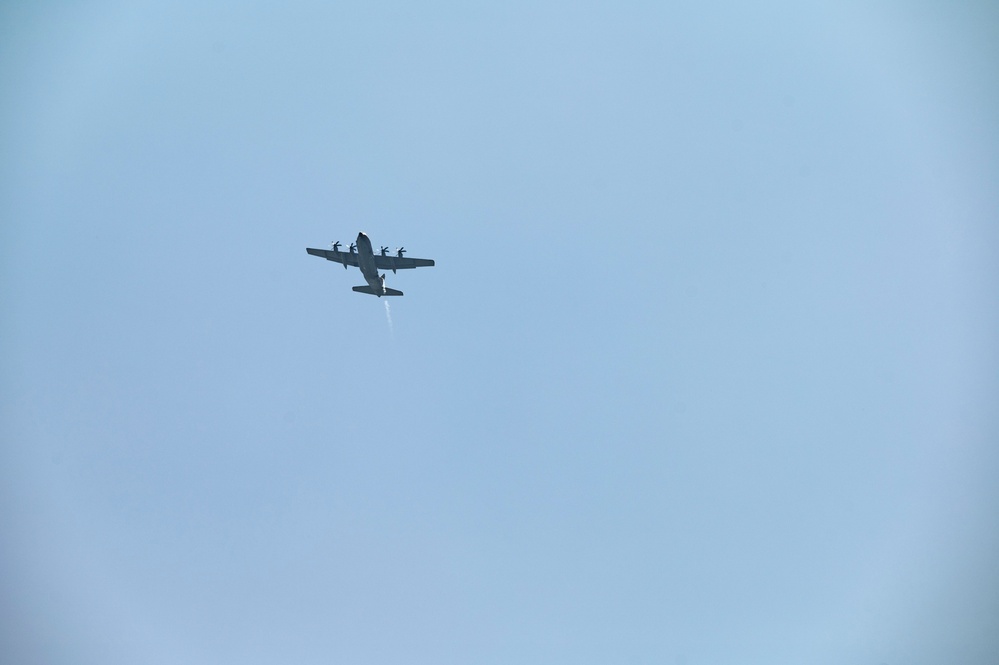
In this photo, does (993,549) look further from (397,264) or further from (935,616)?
(397,264)

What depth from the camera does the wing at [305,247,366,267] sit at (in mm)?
78938

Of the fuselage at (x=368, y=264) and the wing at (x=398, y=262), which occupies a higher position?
the wing at (x=398, y=262)

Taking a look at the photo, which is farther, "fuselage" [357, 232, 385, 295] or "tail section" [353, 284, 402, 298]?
"tail section" [353, 284, 402, 298]

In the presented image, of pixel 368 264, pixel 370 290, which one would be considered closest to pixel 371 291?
pixel 370 290

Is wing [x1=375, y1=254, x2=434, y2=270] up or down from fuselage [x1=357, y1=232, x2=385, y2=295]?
up

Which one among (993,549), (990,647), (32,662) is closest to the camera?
(32,662)

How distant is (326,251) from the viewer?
8081 centimetres

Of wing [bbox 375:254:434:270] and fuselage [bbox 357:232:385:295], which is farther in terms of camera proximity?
wing [bbox 375:254:434:270]

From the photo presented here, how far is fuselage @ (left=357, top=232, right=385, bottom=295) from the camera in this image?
72625 millimetres

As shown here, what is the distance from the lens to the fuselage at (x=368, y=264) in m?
72.6

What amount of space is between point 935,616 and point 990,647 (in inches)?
550

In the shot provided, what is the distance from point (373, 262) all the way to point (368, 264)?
61cm

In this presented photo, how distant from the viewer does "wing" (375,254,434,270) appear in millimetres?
79125

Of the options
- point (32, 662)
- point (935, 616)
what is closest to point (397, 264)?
point (32, 662)
